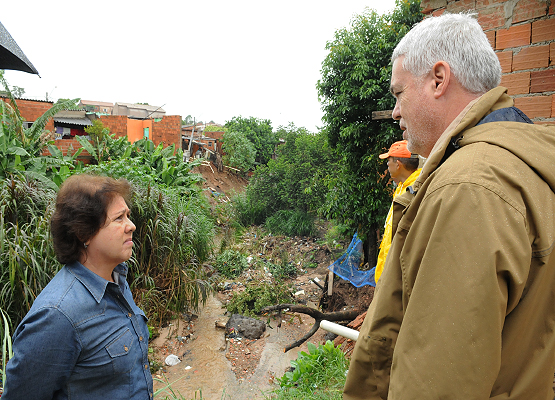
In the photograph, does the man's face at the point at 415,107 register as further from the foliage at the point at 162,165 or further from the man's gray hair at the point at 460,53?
the foliage at the point at 162,165

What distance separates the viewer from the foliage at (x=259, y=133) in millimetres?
21484

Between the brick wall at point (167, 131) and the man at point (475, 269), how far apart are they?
15045 mm

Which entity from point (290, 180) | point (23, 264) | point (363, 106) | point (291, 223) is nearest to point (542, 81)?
point (363, 106)

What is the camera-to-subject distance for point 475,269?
69cm

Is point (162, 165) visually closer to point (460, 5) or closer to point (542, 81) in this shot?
point (460, 5)

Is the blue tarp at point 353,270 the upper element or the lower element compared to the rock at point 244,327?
upper

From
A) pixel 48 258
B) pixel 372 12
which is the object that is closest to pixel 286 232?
pixel 372 12

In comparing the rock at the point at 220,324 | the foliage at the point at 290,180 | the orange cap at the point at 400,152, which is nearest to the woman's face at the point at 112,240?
the orange cap at the point at 400,152

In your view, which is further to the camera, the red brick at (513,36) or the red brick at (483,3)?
the red brick at (483,3)

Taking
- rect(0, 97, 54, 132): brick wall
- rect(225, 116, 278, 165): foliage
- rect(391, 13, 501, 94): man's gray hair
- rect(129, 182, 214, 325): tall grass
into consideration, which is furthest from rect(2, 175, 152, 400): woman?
rect(225, 116, 278, 165): foliage

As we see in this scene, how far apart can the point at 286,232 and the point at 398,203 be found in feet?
34.3

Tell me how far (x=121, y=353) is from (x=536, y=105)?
9.90 feet

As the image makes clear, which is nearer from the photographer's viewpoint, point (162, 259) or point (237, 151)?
point (162, 259)

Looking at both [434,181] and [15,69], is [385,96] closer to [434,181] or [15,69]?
[15,69]
